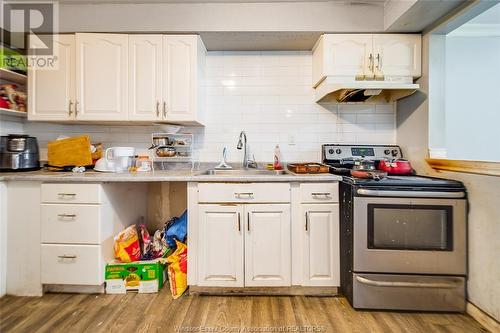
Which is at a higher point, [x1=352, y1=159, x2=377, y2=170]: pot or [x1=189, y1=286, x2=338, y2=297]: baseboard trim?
[x1=352, y1=159, x2=377, y2=170]: pot

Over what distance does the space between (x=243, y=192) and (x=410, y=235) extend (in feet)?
3.76

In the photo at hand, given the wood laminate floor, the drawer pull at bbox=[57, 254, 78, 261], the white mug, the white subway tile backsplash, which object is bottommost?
the wood laminate floor

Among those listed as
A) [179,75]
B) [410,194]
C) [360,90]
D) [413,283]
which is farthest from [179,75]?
[413,283]

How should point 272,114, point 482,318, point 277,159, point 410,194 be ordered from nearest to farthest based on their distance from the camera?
1. point 482,318
2. point 410,194
3. point 277,159
4. point 272,114

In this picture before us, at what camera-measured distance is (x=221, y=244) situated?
5.93 feet

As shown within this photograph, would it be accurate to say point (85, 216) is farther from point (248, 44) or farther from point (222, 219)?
point (248, 44)

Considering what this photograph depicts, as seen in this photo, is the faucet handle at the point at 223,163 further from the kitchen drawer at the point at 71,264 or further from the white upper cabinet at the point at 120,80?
the kitchen drawer at the point at 71,264

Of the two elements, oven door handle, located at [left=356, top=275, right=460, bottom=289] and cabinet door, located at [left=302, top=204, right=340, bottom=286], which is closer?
oven door handle, located at [left=356, top=275, right=460, bottom=289]

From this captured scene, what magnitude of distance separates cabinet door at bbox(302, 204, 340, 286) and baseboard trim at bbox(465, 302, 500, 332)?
0.81 meters

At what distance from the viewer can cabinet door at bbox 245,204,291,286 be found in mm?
1803

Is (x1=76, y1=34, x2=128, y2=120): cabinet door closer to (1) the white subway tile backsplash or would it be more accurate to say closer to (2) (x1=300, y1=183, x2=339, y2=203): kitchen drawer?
(1) the white subway tile backsplash

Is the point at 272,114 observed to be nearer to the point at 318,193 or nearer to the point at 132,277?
the point at 318,193

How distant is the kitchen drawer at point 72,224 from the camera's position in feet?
5.91

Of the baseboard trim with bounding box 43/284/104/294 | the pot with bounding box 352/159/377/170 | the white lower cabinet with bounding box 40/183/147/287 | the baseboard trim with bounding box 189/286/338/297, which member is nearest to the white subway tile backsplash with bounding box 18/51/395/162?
the pot with bounding box 352/159/377/170
